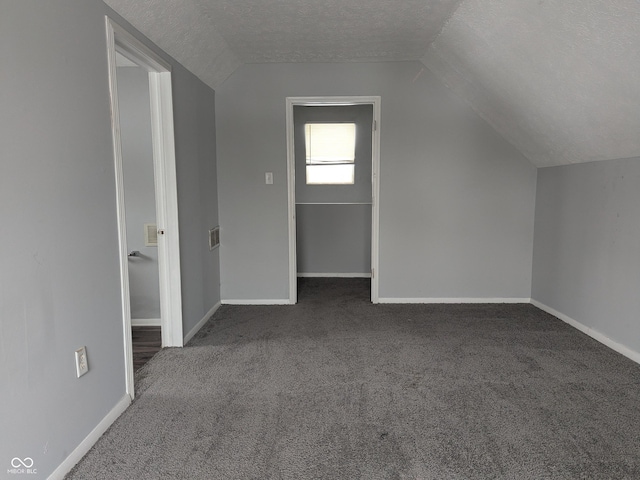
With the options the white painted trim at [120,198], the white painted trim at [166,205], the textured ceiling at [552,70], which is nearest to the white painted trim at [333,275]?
the textured ceiling at [552,70]

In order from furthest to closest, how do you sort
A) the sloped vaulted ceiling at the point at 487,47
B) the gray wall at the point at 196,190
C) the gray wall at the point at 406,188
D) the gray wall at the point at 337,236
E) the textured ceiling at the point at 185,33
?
the gray wall at the point at 337,236 < the gray wall at the point at 406,188 < the gray wall at the point at 196,190 < the textured ceiling at the point at 185,33 < the sloped vaulted ceiling at the point at 487,47

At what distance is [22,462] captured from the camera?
Result: 4.86ft

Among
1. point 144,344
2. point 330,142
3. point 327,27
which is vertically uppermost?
point 327,27

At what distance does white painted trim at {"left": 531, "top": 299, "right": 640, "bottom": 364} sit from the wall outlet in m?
3.19

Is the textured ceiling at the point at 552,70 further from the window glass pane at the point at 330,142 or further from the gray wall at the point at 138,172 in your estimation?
the gray wall at the point at 138,172

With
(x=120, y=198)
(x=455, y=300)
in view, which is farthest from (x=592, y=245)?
(x=120, y=198)

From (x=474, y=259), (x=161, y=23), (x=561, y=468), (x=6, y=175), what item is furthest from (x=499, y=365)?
(x=161, y=23)

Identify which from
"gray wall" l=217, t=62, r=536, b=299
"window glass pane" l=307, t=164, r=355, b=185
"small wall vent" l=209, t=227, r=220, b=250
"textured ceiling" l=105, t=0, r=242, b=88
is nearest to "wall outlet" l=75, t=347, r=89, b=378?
"textured ceiling" l=105, t=0, r=242, b=88

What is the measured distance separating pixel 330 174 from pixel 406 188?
5.11ft

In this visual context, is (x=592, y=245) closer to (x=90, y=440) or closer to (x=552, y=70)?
(x=552, y=70)

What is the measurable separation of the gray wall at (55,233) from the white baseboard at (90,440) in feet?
0.11

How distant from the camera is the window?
5.44 metres

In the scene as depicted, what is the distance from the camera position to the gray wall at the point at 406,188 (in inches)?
160

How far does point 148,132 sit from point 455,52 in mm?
2506
